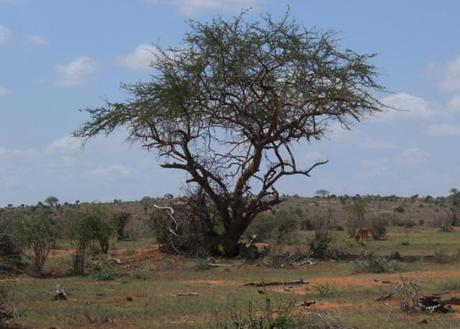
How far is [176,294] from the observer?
1847cm

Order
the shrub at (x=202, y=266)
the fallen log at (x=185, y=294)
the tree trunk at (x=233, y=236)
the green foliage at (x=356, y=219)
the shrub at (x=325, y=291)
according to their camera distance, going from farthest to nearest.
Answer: the green foliage at (x=356, y=219) < the tree trunk at (x=233, y=236) < the shrub at (x=202, y=266) < the fallen log at (x=185, y=294) < the shrub at (x=325, y=291)

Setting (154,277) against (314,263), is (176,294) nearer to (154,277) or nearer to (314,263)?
(154,277)

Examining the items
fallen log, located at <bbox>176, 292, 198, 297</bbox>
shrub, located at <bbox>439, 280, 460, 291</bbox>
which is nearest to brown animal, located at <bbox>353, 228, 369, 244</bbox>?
shrub, located at <bbox>439, 280, 460, 291</bbox>

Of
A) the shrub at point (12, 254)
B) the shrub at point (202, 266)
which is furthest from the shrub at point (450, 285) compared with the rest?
the shrub at point (12, 254)

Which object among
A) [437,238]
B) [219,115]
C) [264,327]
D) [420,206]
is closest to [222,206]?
[219,115]

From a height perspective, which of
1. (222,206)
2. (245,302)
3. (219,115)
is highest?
(219,115)

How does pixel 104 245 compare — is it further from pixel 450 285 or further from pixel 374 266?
pixel 450 285

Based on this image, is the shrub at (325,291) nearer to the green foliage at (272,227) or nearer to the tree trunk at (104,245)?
the tree trunk at (104,245)

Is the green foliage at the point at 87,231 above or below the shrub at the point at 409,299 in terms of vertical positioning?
→ above

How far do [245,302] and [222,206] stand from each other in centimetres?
1319

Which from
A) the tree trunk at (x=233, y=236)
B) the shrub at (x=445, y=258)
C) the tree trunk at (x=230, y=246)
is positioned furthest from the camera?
the tree trunk at (x=230, y=246)

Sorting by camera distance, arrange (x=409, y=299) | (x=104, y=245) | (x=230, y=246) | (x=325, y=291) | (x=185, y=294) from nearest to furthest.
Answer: (x=409, y=299), (x=325, y=291), (x=185, y=294), (x=230, y=246), (x=104, y=245)

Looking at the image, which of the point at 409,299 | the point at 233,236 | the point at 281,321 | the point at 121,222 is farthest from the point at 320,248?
the point at 281,321

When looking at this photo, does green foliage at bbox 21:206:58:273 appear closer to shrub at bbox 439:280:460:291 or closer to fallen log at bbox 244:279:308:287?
fallen log at bbox 244:279:308:287
